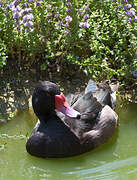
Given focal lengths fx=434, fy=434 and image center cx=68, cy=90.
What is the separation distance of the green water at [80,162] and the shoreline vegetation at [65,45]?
2.59ft

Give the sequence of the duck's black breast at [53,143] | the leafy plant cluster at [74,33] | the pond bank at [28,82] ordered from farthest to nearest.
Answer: the pond bank at [28,82] → the leafy plant cluster at [74,33] → the duck's black breast at [53,143]

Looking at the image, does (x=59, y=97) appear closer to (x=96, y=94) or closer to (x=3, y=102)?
(x=96, y=94)

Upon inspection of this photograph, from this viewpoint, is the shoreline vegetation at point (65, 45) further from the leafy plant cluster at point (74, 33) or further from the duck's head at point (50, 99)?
the duck's head at point (50, 99)

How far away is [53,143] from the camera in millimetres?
5496

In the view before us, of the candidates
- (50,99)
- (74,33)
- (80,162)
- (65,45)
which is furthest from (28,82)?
(80,162)

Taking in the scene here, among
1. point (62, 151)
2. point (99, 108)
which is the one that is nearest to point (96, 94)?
point (99, 108)

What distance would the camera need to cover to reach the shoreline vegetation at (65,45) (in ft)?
21.7

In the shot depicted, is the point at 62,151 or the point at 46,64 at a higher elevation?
the point at 46,64

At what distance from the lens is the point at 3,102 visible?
6695 mm

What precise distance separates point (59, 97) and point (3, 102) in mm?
1442

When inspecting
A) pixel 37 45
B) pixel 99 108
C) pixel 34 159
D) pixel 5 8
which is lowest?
pixel 34 159

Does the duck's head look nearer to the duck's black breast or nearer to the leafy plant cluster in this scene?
the duck's black breast

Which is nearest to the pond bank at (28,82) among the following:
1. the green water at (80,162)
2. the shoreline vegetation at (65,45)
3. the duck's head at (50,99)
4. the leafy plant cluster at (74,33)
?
the shoreline vegetation at (65,45)

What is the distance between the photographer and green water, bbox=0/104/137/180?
5.09m
